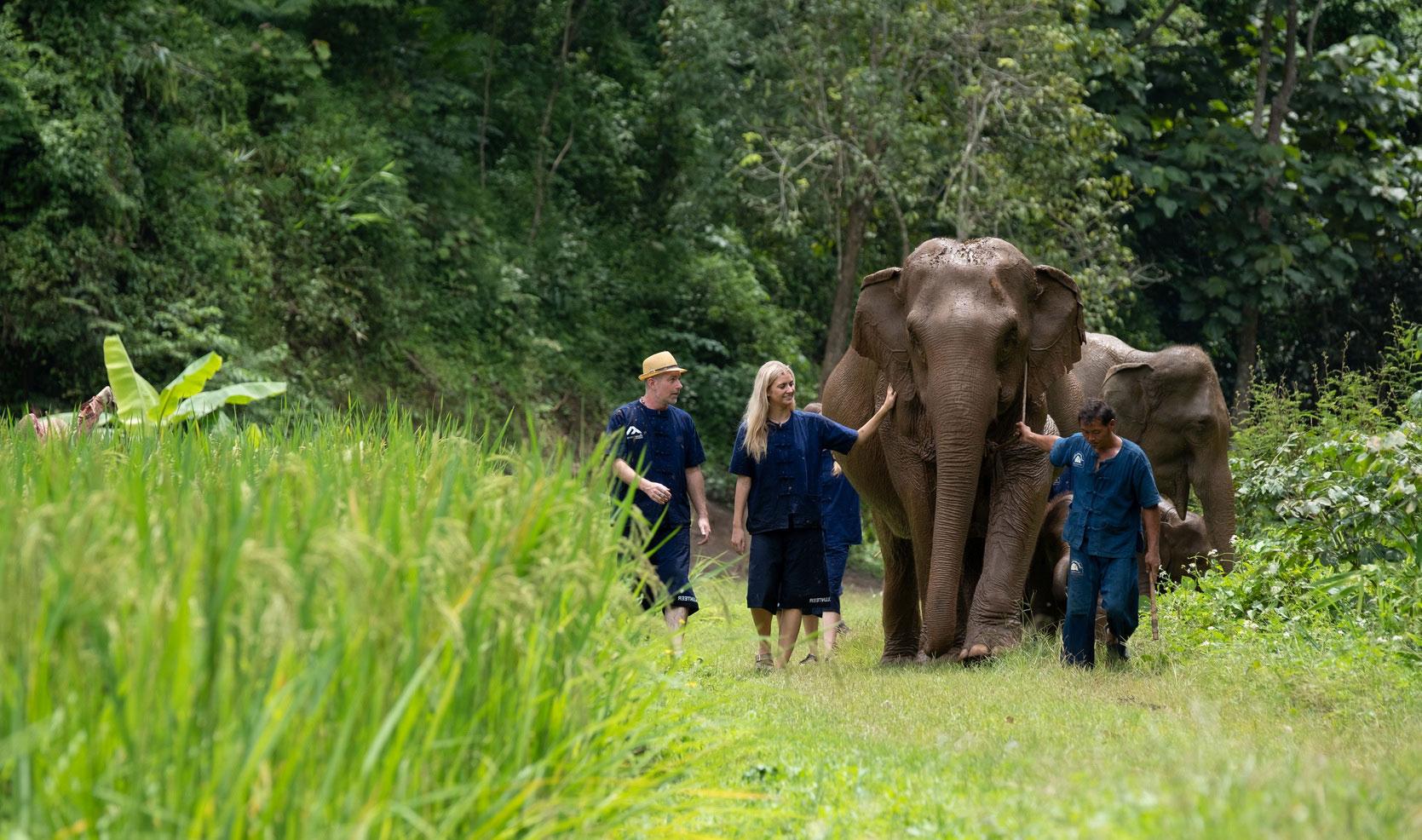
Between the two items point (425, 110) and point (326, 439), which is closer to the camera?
point (326, 439)

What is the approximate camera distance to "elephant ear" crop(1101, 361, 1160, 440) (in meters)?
14.5

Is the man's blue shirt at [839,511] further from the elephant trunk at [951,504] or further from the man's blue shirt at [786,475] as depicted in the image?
the elephant trunk at [951,504]

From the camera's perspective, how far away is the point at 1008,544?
33.3 feet

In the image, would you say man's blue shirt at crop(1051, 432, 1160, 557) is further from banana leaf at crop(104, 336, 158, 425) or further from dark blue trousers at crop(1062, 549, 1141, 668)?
banana leaf at crop(104, 336, 158, 425)

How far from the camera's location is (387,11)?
23.2m

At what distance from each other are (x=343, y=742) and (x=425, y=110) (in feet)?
69.0

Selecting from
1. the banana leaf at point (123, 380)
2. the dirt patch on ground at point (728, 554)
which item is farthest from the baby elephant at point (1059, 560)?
the dirt patch on ground at point (728, 554)

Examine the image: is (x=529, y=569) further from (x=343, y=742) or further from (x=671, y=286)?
(x=671, y=286)

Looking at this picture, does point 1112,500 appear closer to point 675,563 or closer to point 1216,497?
point 675,563

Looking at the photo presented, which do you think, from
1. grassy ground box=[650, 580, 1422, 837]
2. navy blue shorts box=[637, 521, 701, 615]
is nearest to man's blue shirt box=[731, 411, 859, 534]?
navy blue shorts box=[637, 521, 701, 615]

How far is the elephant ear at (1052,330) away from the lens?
413 inches

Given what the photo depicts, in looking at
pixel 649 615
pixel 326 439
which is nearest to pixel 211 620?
pixel 649 615

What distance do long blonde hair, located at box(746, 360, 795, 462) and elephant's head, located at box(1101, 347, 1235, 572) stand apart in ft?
18.1

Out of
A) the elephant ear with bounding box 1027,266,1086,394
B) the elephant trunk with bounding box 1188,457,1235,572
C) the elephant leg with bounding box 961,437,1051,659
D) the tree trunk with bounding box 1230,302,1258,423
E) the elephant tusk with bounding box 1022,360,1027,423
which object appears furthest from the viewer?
the tree trunk with bounding box 1230,302,1258,423
